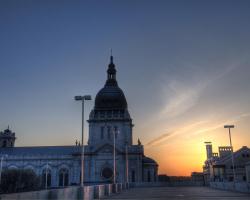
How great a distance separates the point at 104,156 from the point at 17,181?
2904 cm

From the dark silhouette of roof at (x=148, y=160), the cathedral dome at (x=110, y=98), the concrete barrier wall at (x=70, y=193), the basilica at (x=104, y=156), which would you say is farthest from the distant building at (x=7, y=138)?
the concrete barrier wall at (x=70, y=193)

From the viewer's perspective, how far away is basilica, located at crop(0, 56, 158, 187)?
9069cm

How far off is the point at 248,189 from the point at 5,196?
1331 inches

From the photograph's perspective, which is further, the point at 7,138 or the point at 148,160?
the point at 7,138

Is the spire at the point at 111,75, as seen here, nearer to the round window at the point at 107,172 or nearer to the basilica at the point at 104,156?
the basilica at the point at 104,156

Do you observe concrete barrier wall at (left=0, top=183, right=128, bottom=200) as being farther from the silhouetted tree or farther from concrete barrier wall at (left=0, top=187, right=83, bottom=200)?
the silhouetted tree

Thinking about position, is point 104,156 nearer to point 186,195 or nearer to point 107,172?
point 107,172

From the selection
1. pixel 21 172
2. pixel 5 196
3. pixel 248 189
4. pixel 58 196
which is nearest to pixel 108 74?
pixel 21 172

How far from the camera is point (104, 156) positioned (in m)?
91.4

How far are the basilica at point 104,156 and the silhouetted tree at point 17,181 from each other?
15.7 m

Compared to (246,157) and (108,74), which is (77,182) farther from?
(246,157)

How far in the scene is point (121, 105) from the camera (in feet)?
319

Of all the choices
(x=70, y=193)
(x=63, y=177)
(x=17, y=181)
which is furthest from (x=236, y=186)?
(x=63, y=177)

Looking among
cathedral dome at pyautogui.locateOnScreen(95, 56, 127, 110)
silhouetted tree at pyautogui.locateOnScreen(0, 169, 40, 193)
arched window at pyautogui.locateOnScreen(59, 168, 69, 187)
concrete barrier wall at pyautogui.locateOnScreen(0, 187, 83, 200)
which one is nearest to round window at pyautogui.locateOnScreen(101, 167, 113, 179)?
arched window at pyautogui.locateOnScreen(59, 168, 69, 187)
